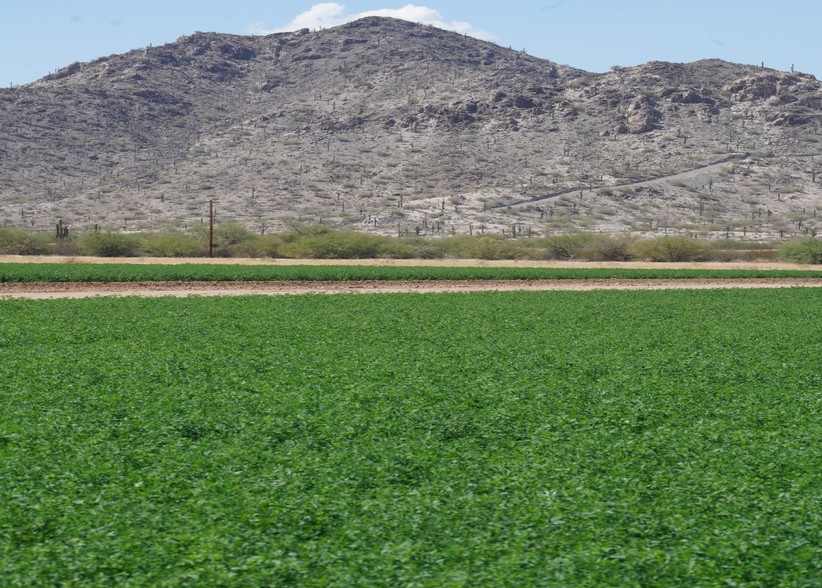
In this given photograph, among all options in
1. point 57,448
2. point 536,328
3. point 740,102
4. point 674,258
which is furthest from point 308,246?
point 740,102

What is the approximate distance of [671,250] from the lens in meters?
73.5

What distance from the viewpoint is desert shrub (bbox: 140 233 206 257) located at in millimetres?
75000

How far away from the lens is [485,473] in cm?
1119

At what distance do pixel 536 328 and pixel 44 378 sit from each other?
43.2 ft

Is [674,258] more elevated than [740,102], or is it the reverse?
[740,102]

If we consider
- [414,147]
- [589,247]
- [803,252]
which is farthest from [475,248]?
[414,147]

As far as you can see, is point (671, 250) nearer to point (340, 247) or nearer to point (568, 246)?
point (568, 246)

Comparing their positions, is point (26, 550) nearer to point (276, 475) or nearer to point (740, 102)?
point (276, 475)

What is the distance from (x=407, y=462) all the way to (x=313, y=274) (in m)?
36.6

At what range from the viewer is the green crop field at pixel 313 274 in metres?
44.5

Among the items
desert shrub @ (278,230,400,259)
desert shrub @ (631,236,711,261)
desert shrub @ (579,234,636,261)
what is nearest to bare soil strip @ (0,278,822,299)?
desert shrub @ (631,236,711,261)

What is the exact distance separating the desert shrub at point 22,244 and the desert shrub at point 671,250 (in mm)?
46581

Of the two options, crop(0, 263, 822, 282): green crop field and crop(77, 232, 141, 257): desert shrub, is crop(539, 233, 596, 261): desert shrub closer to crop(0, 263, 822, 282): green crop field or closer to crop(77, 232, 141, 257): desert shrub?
crop(0, 263, 822, 282): green crop field

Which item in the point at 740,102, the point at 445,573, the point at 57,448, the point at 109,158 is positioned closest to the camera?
the point at 445,573
